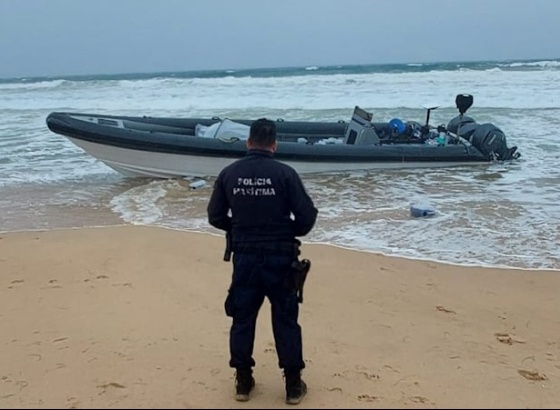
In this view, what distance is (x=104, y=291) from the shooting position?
14.4 feet

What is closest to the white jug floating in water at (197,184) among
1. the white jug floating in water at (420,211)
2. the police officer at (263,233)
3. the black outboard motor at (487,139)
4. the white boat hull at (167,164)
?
the white boat hull at (167,164)

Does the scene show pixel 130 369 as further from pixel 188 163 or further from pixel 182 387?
pixel 188 163

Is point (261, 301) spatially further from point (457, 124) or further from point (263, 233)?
point (457, 124)

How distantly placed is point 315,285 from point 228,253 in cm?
195

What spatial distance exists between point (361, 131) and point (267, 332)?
6713mm

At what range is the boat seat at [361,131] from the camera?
32.6 feet

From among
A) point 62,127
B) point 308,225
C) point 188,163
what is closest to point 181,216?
point 188,163

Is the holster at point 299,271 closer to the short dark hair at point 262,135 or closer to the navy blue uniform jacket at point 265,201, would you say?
the navy blue uniform jacket at point 265,201

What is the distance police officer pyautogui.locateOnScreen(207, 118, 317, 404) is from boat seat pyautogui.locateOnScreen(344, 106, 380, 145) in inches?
289

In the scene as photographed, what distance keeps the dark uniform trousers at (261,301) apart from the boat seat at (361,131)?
7357 mm

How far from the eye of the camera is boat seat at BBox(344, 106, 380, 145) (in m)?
9.93

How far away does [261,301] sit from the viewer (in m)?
2.75

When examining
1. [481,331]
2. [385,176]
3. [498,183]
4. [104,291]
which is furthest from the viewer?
[385,176]

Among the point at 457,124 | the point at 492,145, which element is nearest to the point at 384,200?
the point at 492,145
